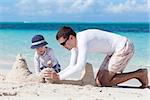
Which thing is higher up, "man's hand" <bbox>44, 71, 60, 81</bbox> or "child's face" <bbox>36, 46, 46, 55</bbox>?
"child's face" <bbox>36, 46, 46, 55</bbox>

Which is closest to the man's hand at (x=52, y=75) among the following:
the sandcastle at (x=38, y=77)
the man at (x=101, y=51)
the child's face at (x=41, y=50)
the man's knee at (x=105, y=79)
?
the man at (x=101, y=51)

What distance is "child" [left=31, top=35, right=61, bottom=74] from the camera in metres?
5.86

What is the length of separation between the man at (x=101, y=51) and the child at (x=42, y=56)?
0.29 metres

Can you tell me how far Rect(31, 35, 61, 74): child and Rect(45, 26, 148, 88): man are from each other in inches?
11.5

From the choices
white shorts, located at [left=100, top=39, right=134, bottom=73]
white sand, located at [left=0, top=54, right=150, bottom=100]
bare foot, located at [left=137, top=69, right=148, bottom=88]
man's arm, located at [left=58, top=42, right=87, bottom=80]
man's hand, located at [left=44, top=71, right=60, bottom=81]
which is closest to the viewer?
white sand, located at [left=0, top=54, right=150, bottom=100]

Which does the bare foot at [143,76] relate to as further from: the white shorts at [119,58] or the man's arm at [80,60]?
the man's arm at [80,60]

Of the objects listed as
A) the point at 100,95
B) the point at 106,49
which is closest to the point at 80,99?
the point at 100,95

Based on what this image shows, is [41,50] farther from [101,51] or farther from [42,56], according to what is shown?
[101,51]

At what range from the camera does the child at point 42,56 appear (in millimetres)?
5863

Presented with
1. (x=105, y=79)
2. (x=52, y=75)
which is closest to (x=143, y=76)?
(x=105, y=79)

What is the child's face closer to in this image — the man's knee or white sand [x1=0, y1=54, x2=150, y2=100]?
white sand [x1=0, y1=54, x2=150, y2=100]

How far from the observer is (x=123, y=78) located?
579 centimetres

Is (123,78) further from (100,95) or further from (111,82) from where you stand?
(100,95)

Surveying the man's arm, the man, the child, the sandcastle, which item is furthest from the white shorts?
the child
